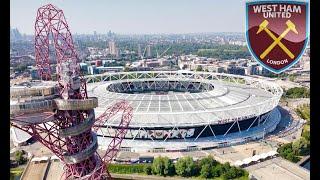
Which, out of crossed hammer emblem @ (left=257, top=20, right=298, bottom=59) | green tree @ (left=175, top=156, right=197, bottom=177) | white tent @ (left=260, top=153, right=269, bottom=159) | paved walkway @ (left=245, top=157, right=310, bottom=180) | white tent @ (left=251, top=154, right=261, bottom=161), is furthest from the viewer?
white tent @ (left=260, top=153, right=269, bottom=159)

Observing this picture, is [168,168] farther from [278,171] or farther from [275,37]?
[275,37]

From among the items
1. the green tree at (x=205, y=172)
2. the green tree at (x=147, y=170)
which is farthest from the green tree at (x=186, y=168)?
the green tree at (x=147, y=170)

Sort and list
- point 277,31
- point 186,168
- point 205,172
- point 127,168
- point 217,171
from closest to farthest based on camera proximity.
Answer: point 277,31 < point 205,172 < point 217,171 < point 186,168 < point 127,168

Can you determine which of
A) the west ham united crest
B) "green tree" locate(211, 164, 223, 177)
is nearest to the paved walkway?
"green tree" locate(211, 164, 223, 177)

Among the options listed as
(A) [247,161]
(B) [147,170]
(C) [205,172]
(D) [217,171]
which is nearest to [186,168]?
(C) [205,172]

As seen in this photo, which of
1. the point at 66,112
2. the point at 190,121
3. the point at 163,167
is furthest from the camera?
the point at 190,121

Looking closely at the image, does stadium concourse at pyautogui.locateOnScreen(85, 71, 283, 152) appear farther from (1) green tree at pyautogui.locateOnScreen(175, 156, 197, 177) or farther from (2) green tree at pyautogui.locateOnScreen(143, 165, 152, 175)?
(1) green tree at pyautogui.locateOnScreen(175, 156, 197, 177)

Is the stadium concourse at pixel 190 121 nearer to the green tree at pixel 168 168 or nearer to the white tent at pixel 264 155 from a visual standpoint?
the white tent at pixel 264 155

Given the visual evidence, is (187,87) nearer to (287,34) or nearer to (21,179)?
(21,179)
